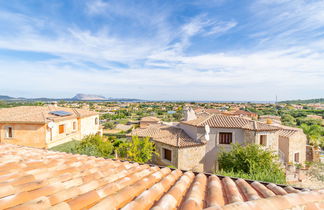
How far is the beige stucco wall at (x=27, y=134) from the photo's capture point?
18078mm

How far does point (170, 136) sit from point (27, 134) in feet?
53.6

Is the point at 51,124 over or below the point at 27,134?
over

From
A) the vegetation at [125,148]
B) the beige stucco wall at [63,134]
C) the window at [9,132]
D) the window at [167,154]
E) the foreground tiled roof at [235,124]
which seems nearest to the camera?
the vegetation at [125,148]

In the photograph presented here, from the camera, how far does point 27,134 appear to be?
18250 millimetres

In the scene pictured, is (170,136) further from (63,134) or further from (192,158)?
(63,134)

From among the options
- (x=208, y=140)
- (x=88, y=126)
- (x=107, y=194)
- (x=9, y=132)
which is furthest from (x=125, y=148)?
(x=107, y=194)

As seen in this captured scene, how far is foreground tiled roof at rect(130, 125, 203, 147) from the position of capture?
17.1 metres

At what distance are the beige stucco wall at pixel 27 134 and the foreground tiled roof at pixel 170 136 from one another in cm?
1104

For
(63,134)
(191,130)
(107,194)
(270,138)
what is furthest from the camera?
(63,134)

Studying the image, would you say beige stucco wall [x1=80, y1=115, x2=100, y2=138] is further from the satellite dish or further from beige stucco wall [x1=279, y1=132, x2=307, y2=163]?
beige stucco wall [x1=279, y1=132, x2=307, y2=163]

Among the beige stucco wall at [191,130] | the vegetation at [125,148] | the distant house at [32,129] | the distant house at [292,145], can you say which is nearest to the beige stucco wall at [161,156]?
the vegetation at [125,148]

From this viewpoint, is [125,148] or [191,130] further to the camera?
[191,130]

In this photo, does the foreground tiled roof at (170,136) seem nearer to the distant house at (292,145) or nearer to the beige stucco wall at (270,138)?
the beige stucco wall at (270,138)

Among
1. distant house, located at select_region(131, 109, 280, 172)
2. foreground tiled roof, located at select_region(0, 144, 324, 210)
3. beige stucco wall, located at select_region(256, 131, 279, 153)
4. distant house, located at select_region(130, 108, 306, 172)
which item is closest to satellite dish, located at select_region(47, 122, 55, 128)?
distant house, located at select_region(130, 108, 306, 172)
